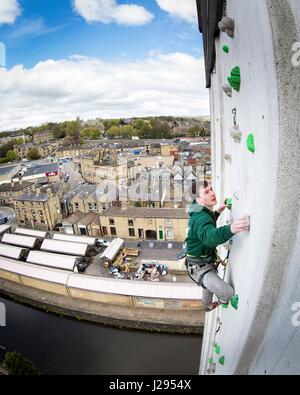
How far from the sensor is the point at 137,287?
8922 mm

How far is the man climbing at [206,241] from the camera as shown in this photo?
1.42 metres

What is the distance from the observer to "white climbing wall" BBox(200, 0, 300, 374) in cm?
83

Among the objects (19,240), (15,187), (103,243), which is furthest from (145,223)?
(15,187)

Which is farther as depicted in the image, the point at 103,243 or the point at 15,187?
the point at 15,187

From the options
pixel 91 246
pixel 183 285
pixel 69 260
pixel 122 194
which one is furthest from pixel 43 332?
pixel 122 194

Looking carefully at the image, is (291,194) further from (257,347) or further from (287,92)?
(257,347)

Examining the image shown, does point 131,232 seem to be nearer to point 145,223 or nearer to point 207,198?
point 145,223

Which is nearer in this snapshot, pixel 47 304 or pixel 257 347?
pixel 257 347

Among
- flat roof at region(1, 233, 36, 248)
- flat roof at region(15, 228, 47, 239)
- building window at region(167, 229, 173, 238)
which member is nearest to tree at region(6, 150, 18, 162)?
flat roof at region(15, 228, 47, 239)

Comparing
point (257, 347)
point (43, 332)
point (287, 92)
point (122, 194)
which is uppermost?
point (287, 92)

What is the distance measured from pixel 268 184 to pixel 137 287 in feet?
28.2

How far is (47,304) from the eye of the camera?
400 inches

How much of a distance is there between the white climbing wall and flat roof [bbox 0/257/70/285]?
32.0 ft
